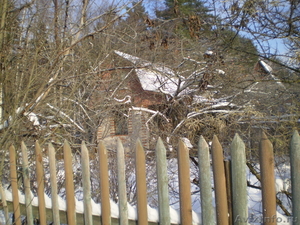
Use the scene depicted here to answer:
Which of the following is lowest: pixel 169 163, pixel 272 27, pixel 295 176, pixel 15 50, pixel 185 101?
pixel 169 163

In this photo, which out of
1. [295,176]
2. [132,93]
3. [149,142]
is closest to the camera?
[295,176]

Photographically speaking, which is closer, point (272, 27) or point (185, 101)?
point (272, 27)

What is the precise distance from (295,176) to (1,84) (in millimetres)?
2701

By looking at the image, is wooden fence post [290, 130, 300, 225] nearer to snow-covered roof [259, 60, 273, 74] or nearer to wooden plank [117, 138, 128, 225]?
wooden plank [117, 138, 128, 225]

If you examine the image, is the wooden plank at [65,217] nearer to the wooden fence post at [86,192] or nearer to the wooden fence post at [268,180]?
the wooden fence post at [86,192]

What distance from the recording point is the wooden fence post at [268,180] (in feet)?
5.92

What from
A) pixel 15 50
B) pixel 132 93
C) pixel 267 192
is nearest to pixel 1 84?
pixel 15 50

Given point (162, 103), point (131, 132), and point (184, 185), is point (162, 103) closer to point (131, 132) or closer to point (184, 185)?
point (131, 132)

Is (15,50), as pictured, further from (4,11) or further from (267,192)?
(267,192)

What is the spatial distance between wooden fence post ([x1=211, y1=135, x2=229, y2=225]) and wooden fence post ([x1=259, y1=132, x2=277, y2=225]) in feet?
0.82

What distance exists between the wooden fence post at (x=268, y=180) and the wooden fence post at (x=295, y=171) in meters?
0.11

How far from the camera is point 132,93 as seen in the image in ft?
31.9

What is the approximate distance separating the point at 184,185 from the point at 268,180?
0.56 metres

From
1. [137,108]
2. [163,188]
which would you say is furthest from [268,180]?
[137,108]
